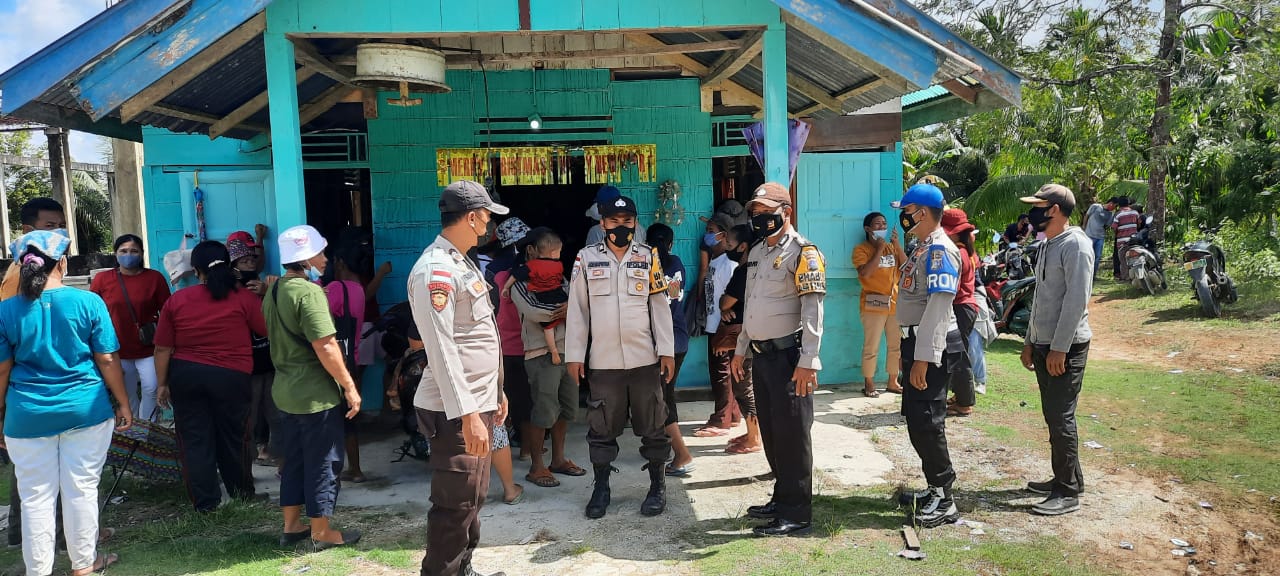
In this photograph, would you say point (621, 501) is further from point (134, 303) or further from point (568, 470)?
point (134, 303)

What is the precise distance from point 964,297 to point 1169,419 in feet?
7.08

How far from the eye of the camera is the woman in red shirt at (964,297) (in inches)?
220

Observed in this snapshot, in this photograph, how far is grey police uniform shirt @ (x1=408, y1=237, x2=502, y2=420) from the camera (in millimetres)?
3350

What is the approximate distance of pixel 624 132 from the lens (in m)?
7.66

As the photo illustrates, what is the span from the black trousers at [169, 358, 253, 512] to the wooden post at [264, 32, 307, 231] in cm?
98

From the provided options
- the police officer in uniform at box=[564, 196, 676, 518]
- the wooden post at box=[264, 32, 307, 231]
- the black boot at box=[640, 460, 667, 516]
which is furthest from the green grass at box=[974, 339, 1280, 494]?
the wooden post at box=[264, 32, 307, 231]

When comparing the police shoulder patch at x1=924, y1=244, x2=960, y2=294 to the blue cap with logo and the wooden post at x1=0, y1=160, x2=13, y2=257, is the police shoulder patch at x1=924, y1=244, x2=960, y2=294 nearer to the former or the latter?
the blue cap with logo

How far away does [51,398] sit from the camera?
3.81m

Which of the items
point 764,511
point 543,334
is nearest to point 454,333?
point 543,334

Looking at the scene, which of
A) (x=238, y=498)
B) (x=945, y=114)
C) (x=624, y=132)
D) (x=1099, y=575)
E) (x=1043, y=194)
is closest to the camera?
(x=1099, y=575)

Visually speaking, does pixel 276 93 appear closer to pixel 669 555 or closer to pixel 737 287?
pixel 737 287

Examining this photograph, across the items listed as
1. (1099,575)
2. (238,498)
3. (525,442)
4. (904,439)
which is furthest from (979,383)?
(238,498)

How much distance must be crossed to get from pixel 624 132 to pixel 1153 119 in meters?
10.8

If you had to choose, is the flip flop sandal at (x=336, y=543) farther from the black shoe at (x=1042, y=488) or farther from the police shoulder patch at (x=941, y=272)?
the black shoe at (x=1042, y=488)
